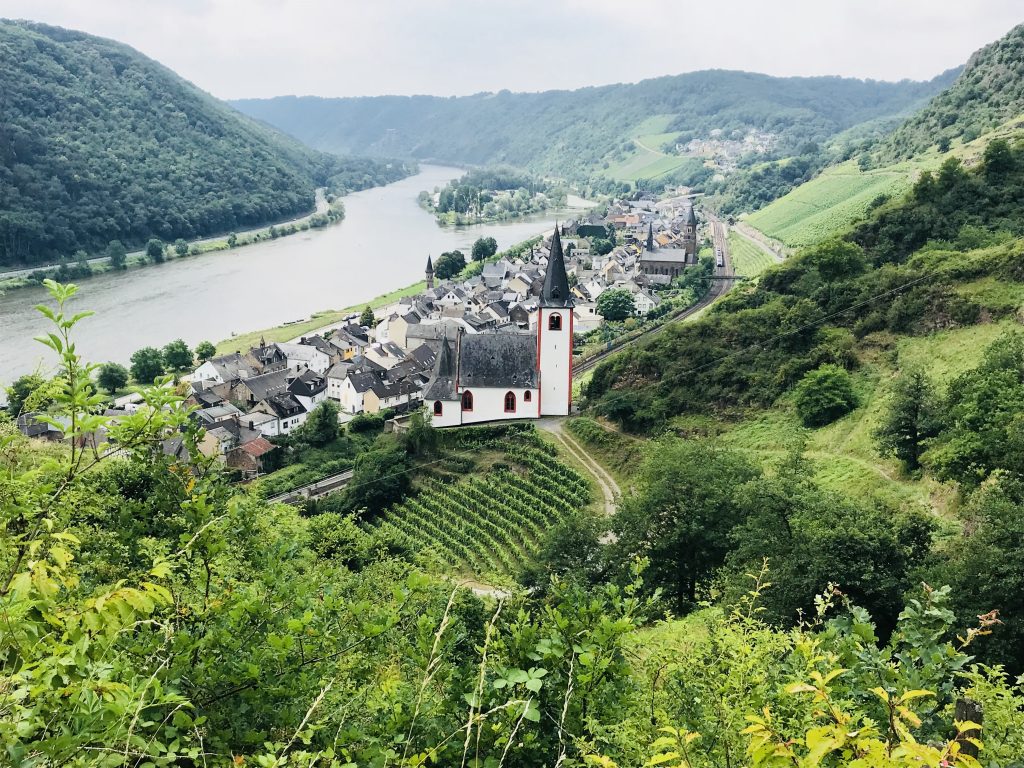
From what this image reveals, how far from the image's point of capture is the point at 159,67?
128000 millimetres

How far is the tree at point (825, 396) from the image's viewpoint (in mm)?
22719

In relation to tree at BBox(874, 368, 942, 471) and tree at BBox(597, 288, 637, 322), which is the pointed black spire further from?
tree at BBox(597, 288, 637, 322)

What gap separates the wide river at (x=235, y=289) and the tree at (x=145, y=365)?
11.0ft

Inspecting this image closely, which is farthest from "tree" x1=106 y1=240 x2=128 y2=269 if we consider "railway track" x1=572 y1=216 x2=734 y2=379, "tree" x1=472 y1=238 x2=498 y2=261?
"railway track" x1=572 y1=216 x2=734 y2=379

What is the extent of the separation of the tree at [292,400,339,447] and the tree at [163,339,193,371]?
14678mm

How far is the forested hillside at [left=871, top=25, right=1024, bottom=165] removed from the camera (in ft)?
166

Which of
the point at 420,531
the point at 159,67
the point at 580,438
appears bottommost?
the point at 420,531

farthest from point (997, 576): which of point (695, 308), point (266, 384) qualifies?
point (695, 308)

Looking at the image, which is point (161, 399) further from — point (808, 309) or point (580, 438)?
point (808, 309)

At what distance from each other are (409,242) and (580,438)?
7133 cm

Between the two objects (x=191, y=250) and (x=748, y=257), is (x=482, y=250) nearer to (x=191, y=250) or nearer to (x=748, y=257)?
(x=748, y=257)

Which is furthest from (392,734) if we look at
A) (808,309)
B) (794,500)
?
(808,309)

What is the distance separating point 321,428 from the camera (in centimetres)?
3638

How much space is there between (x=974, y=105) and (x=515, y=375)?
155 feet
